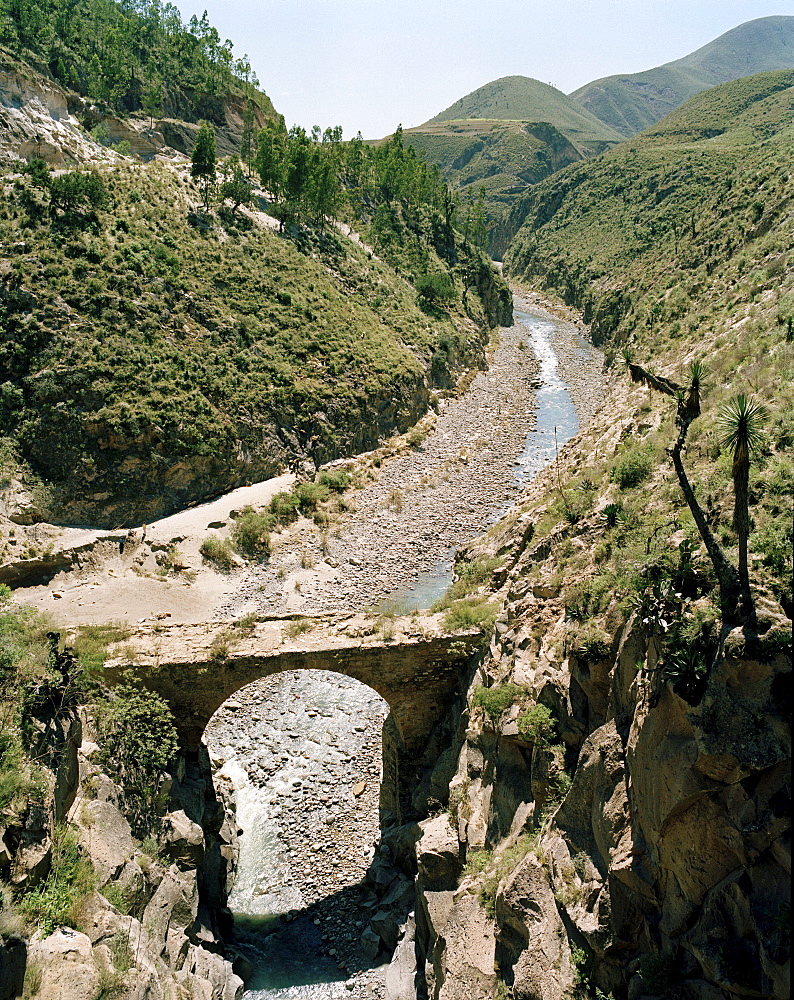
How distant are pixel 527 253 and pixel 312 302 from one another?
7646 centimetres

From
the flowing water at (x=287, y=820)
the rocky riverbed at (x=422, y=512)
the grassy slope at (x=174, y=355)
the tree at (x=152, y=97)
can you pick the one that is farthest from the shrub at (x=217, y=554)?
the tree at (x=152, y=97)

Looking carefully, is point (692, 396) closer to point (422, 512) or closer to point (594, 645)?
point (594, 645)

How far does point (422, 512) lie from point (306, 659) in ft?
55.8

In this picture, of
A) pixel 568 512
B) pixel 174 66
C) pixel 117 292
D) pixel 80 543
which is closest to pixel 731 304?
pixel 568 512

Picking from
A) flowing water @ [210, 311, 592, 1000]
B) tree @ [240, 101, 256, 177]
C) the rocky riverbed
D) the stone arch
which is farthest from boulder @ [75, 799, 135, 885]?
tree @ [240, 101, 256, 177]

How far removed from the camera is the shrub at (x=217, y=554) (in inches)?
1002

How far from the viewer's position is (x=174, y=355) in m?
31.8

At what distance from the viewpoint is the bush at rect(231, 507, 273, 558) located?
2659 cm

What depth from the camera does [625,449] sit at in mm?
16328

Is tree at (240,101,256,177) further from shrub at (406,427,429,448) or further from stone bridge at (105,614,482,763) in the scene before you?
stone bridge at (105,614,482,763)

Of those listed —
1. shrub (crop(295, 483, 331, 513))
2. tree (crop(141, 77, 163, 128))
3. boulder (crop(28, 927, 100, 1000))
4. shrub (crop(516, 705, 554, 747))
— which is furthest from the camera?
tree (crop(141, 77, 163, 128))

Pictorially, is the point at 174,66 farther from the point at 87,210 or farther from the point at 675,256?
the point at 675,256

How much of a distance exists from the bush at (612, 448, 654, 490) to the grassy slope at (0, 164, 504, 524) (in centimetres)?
2062

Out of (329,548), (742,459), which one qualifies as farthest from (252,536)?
(742,459)
